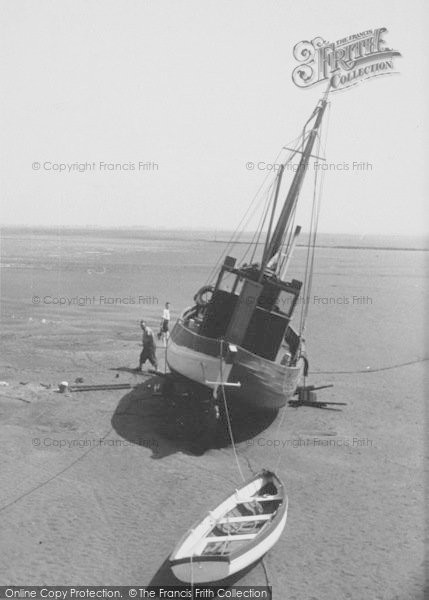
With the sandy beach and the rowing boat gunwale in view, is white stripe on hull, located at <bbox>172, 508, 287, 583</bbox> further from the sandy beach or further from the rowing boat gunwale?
the sandy beach

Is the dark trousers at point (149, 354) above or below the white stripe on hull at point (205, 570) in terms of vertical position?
above

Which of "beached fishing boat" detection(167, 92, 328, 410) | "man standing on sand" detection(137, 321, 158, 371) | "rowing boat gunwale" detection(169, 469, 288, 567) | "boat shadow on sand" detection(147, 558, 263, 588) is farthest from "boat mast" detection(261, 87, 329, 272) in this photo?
"boat shadow on sand" detection(147, 558, 263, 588)

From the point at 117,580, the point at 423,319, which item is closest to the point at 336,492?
the point at 117,580

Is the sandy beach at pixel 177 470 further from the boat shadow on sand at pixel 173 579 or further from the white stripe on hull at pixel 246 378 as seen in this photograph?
the white stripe on hull at pixel 246 378

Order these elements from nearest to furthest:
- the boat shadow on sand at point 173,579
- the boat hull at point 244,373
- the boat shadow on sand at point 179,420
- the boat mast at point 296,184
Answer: the boat shadow on sand at point 173,579
the boat shadow on sand at point 179,420
the boat hull at point 244,373
the boat mast at point 296,184

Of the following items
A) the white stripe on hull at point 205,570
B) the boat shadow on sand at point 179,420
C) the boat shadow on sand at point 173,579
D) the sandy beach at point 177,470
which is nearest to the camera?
the white stripe on hull at point 205,570

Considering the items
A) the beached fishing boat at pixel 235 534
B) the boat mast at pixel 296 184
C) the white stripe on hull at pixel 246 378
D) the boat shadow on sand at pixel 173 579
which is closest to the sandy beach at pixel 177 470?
the boat shadow on sand at pixel 173 579
